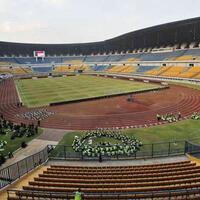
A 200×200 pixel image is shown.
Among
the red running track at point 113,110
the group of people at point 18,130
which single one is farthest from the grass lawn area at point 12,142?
the red running track at point 113,110

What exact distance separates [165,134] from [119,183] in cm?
1399

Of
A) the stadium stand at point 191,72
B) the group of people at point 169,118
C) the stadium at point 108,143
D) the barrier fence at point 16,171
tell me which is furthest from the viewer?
the stadium stand at point 191,72

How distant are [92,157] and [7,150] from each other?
837 cm

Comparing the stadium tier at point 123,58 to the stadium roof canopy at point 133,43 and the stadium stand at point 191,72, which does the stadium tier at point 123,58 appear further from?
the stadium stand at point 191,72

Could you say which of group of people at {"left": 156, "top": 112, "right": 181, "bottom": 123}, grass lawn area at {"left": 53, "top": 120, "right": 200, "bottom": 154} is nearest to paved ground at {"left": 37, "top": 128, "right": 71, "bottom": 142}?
grass lawn area at {"left": 53, "top": 120, "right": 200, "bottom": 154}

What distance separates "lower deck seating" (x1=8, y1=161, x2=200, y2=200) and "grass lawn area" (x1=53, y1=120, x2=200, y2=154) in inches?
282

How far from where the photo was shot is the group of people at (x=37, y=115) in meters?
32.7

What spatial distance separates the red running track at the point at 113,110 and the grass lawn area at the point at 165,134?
2.44 meters

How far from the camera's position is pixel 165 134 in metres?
24.2

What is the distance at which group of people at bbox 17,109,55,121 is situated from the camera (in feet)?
107

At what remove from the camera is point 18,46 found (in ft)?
401

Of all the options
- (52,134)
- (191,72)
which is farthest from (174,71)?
(52,134)

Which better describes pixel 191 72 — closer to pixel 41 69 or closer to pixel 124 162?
pixel 124 162

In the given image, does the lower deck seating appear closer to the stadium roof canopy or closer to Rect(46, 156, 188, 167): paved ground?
Rect(46, 156, 188, 167): paved ground
